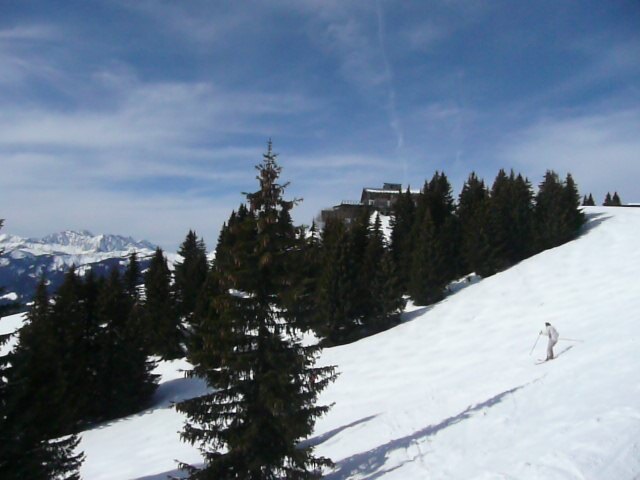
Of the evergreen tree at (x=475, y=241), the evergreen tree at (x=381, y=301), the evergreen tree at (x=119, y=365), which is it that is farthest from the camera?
the evergreen tree at (x=475, y=241)

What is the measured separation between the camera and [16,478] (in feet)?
37.1

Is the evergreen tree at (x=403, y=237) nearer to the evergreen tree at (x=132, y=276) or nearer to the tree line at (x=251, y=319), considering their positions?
the tree line at (x=251, y=319)

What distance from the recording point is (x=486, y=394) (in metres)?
15.1

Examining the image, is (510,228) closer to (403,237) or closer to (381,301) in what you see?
(403,237)

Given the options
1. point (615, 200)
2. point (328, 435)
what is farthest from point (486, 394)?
point (615, 200)

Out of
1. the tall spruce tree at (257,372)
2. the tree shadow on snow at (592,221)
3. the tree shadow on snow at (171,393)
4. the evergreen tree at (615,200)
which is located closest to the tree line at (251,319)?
the tall spruce tree at (257,372)

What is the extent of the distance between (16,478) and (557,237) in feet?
166

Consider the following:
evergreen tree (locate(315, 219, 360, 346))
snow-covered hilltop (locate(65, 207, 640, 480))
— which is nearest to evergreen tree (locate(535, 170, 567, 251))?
snow-covered hilltop (locate(65, 207, 640, 480))

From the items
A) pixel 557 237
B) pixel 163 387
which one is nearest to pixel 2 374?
pixel 163 387

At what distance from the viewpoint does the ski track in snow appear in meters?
8.76

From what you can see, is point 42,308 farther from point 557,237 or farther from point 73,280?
point 557,237

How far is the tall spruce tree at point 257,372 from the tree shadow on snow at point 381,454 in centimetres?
143

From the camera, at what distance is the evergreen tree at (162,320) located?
40156 mm

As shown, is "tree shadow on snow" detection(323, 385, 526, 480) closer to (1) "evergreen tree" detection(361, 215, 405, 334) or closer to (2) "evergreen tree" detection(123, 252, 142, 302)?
(1) "evergreen tree" detection(361, 215, 405, 334)
